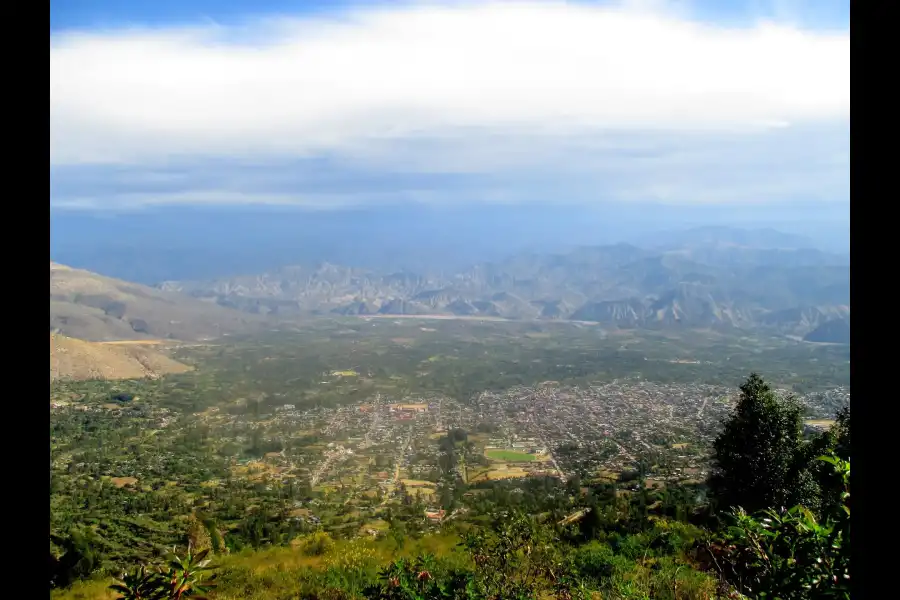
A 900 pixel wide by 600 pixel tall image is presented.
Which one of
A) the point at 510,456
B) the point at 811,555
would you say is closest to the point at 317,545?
the point at 811,555

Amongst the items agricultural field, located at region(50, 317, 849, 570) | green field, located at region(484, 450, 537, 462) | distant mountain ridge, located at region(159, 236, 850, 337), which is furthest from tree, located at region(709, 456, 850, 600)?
distant mountain ridge, located at region(159, 236, 850, 337)

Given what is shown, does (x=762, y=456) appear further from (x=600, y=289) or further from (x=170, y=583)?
(x=600, y=289)

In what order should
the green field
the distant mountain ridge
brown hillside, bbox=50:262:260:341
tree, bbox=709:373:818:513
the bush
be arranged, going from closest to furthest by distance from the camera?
the bush < tree, bbox=709:373:818:513 < the green field < brown hillside, bbox=50:262:260:341 < the distant mountain ridge

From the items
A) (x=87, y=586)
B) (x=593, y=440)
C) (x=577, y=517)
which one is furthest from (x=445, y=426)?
(x=87, y=586)

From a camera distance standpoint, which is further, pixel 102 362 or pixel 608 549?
pixel 102 362

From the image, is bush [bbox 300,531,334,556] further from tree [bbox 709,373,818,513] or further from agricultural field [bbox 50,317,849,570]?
tree [bbox 709,373,818,513]

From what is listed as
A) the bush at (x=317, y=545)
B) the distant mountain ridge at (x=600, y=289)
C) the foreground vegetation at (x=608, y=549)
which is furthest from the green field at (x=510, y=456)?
the distant mountain ridge at (x=600, y=289)

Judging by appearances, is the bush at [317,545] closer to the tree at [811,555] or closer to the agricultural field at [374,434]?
the agricultural field at [374,434]
